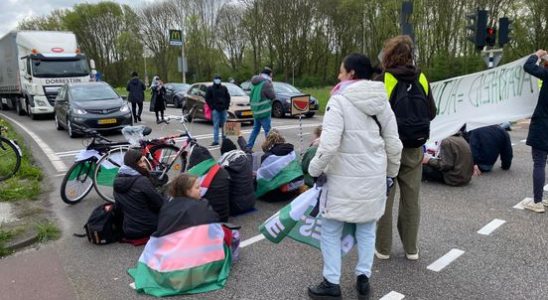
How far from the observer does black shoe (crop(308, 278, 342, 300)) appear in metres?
3.42

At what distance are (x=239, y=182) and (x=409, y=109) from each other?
8.03 feet

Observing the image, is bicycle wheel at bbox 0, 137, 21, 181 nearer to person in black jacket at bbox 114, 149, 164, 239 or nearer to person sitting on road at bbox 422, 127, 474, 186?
person in black jacket at bbox 114, 149, 164, 239

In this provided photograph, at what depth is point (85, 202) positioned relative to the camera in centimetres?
642

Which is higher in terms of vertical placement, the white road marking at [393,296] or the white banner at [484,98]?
the white banner at [484,98]

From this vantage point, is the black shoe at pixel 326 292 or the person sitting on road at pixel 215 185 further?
the person sitting on road at pixel 215 185

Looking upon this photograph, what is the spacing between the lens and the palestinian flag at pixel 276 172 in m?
5.98

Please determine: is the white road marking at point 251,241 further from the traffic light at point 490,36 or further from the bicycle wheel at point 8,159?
the traffic light at point 490,36

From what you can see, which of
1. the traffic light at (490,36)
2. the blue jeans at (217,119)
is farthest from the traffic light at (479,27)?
the blue jeans at (217,119)

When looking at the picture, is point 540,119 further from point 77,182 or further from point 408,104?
point 77,182

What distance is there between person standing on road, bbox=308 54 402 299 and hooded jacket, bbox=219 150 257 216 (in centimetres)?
231

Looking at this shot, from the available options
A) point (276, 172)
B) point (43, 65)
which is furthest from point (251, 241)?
point (43, 65)

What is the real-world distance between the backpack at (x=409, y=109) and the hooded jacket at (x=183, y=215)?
1764 mm

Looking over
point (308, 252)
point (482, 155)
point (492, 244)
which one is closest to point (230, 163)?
point (308, 252)

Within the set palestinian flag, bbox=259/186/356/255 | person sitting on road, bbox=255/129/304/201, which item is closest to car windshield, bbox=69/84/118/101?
person sitting on road, bbox=255/129/304/201
